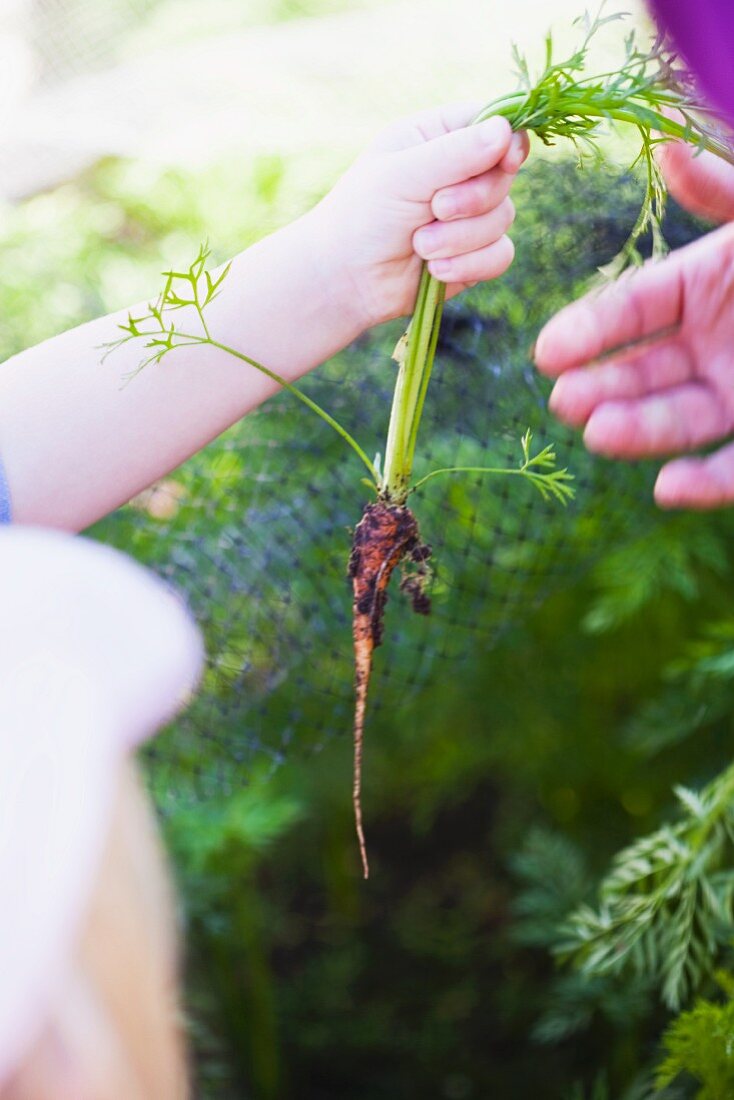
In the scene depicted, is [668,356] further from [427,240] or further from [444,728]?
[444,728]

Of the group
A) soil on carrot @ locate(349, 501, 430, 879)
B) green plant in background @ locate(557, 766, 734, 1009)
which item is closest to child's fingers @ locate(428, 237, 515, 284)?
soil on carrot @ locate(349, 501, 430, 879)

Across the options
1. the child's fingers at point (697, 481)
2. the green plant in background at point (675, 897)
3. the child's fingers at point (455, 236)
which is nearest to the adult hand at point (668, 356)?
the child's fingers at point (697, 481)

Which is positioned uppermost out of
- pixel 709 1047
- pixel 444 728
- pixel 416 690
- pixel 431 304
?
pixel 431 304

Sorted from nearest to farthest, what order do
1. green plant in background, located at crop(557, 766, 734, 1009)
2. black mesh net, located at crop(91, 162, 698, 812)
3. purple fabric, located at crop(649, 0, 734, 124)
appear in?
purple fabric, located at crop(649, 0, 734, 124) < green plant in background, located at crop(557, 766, 734, 1009) < black mesh net, located at crop(91, 162, 698, 812)

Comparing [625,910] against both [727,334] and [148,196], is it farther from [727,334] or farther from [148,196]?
[148,196]

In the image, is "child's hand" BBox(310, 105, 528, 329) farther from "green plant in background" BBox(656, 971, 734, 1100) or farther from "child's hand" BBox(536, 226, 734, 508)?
"green plant in background" BBox(656, 971, 734, 1100)

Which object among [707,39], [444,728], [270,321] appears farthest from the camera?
[444,728]

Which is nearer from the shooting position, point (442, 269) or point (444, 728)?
point (442, 269)

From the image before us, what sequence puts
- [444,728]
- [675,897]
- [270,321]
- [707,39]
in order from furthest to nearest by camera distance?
[444,728] → [675,897] → [270,321] → [707,39]

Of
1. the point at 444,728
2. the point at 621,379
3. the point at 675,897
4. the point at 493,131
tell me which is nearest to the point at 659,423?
the point at 621,379
